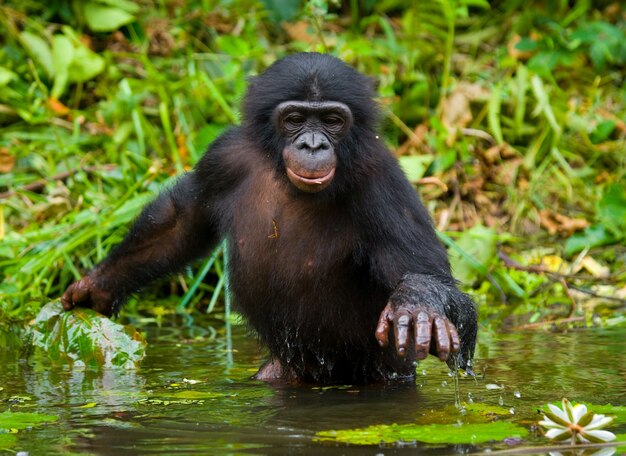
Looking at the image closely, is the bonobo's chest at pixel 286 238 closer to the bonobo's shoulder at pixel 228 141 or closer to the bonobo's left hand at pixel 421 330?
the bonobo's shoulder at pixel 228 141

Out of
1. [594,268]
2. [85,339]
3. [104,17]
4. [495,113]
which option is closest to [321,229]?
[85,339]

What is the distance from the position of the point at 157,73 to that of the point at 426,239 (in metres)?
5.88

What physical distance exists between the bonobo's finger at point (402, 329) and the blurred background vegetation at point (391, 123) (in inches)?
121

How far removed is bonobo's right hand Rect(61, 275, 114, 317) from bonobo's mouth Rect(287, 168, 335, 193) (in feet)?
6.15

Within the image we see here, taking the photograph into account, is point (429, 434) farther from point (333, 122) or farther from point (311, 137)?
point (333, 122)

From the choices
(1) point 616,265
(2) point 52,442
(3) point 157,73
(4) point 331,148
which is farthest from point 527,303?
(2) point 52,442

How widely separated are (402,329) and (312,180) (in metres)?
0.97

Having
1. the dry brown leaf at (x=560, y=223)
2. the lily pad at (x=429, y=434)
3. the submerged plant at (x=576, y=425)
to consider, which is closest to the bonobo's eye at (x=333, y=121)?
the lily pad at (x=429, y=434)

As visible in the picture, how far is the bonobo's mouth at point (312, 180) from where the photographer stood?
17.7 ft

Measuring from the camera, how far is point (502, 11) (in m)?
13.4

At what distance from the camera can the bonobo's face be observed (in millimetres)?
5418

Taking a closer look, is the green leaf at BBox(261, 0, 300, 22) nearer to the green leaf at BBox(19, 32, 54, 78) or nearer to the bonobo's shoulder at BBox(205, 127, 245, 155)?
the green leaf at BBox(19, 32, 54, 78)

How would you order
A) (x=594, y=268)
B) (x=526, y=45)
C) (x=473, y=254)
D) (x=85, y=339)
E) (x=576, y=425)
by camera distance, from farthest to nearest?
(x=526, y=45)
(x=594, y=268)
(x=473, y=254)
(x=85, y=339)
(x=576, y=425)

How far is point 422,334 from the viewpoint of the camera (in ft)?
15.8
